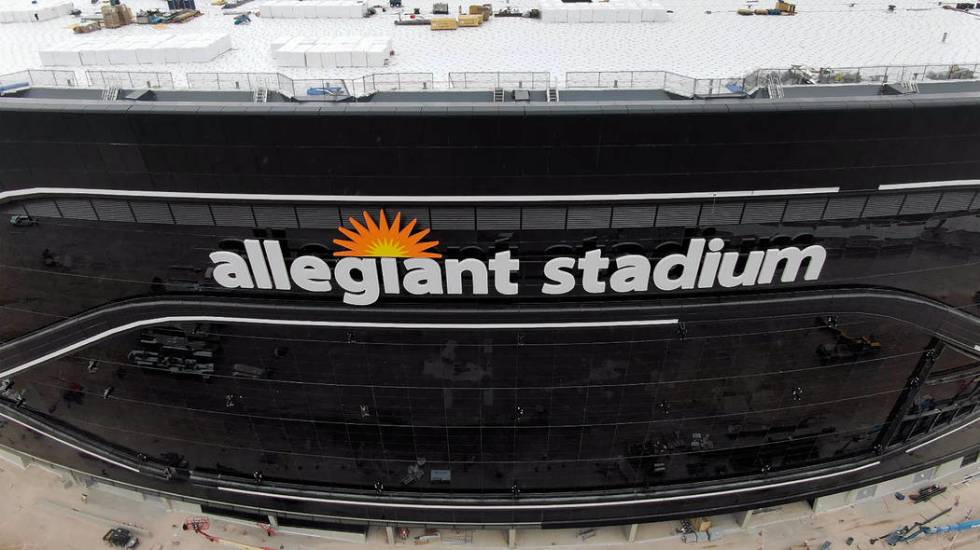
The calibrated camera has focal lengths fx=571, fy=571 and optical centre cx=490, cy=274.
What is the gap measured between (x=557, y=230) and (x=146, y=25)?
56.4 feet

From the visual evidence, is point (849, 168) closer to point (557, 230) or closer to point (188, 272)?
point (557, 230)

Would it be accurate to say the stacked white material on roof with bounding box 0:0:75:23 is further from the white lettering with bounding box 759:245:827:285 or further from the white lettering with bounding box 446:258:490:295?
the white lettering with bounding box 759:245:827:285

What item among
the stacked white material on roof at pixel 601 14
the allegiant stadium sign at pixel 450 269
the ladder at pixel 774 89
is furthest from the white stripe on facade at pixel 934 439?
the stacked white material on roof at pixel 601 14

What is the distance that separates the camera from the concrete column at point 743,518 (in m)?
20.2

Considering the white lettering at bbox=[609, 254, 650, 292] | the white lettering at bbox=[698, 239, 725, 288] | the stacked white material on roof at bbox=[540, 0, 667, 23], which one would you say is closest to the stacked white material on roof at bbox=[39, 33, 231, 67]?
the stacked white material on roof at bbox=[540, 0, 667, 23]

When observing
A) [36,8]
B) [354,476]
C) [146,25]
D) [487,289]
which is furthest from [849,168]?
[36,8]

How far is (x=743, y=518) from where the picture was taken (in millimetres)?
20391

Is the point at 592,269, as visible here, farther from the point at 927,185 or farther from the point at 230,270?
the point at 230,270

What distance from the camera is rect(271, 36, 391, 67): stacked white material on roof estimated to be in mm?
16016

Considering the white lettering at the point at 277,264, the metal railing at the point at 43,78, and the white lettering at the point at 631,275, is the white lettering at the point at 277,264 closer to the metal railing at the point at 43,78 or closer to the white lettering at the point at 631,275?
the metal railing at the point at 43,78

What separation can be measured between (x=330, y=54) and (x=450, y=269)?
7.29 meters

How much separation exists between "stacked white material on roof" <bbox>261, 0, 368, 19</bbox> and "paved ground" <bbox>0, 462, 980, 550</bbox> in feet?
62.0

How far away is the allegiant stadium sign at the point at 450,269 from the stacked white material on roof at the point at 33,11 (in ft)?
50.4

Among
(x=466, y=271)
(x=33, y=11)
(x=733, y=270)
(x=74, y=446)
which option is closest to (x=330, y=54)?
(x=466, y=271)
